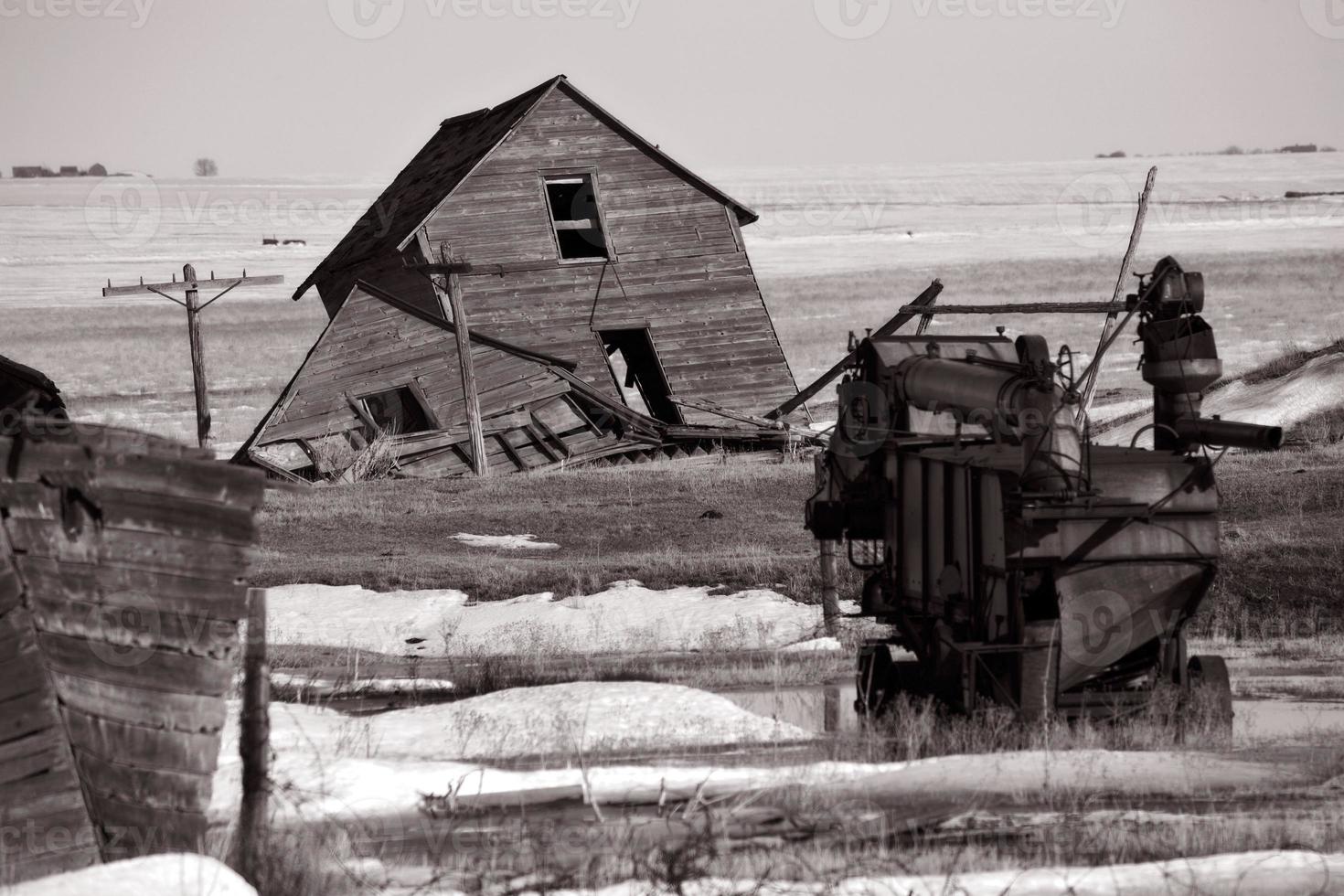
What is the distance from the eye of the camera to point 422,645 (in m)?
16.6

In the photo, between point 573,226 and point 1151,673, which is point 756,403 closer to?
point 573,226

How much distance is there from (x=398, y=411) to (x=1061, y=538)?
22.1 metres

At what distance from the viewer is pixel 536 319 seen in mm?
30422

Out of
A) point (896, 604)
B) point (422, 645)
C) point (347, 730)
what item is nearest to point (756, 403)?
point (422, 645)

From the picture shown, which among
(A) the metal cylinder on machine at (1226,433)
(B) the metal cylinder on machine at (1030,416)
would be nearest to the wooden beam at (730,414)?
(B) the metal cylinder on machine at (1030,416)

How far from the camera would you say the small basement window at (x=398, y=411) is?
2966cm

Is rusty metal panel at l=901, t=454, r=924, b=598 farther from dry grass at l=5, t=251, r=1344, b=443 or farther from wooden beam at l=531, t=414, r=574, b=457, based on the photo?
dry grass at l=5, t=251, r=1344, b=443

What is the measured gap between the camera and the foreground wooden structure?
23.3 ft

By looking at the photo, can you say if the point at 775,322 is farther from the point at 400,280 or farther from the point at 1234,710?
the point at 1234,710

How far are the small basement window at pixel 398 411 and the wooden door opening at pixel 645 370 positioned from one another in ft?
11.8

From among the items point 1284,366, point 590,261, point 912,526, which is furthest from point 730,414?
point 912,526

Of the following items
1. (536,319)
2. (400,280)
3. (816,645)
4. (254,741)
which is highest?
(400,280)

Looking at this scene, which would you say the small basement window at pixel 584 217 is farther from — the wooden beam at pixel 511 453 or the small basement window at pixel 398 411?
the small basement window at pixel 398 411

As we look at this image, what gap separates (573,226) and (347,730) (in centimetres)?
2109
